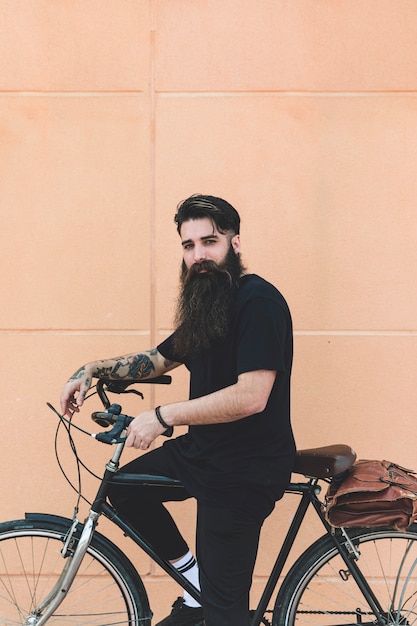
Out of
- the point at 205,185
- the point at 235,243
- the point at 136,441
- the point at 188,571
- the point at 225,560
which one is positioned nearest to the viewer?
the point at 136,441

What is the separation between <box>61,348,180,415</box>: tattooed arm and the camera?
2.75 m

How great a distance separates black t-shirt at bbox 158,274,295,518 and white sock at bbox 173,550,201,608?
0.36m

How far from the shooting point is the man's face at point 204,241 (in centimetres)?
262

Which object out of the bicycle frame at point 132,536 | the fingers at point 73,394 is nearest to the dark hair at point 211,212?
the fingers at point 73,394

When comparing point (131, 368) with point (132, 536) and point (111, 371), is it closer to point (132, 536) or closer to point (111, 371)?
point (111, 371)

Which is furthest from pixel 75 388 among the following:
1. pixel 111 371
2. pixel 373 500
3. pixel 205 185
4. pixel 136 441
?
pixel 205 185

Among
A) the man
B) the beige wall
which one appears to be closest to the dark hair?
the man

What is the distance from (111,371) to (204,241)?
64 cm

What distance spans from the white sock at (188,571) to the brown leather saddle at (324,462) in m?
0.57

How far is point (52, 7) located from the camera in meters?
3.79

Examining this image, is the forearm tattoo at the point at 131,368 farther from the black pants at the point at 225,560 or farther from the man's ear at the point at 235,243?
the man's ear at the point at 235,243

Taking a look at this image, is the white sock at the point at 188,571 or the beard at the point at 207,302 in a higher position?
the beard at the point at 207,302

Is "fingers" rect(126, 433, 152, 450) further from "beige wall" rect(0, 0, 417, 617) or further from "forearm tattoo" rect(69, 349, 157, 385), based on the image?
"beige wall" rect(0, 0, 417, 617)

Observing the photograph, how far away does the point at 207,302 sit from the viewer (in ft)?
8.52
